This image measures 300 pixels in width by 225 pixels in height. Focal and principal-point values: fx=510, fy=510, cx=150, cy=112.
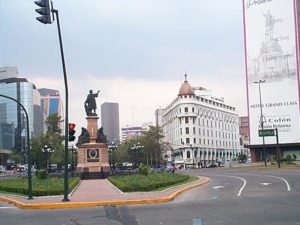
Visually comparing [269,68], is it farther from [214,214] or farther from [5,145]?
[5,145]

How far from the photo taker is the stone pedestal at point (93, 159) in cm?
5162

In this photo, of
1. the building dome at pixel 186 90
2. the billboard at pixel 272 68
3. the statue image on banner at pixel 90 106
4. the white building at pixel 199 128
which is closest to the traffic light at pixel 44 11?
the statue image on banner at pixel 90 106

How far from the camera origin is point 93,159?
173 feet

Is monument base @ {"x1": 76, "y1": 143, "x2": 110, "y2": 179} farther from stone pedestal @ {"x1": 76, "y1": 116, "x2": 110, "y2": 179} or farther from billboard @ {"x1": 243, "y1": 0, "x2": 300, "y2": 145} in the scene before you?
billboard @ {"x1": 243, "y1": 0, "x2": 300, "y2": 145}

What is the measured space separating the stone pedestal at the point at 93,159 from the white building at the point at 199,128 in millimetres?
85072

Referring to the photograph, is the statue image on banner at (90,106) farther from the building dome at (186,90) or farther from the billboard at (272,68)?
the building dome at (186,90)

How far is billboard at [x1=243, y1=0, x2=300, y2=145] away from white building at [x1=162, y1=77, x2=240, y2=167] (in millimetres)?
36973

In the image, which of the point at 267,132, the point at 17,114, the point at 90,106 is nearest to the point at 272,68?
the point at 267,132

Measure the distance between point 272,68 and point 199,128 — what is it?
2124 inches

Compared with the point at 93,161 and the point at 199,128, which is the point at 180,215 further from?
the point at 199,128

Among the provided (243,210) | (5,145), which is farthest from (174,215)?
(5,145)

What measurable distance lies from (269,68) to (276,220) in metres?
95.3

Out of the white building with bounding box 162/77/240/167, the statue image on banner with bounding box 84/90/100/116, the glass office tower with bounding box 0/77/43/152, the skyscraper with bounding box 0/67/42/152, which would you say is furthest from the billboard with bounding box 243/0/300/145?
the statue image on banner with bounding box 84/90/100/116

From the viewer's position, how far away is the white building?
153000 millimetres
